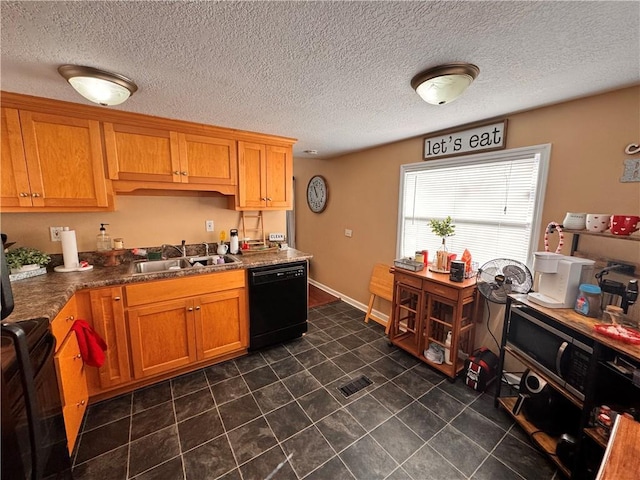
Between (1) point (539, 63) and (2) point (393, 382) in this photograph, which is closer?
(1) point (539, 63)

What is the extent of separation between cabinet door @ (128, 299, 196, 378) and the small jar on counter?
2734 millimetres

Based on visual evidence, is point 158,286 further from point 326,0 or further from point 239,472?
point 326,0

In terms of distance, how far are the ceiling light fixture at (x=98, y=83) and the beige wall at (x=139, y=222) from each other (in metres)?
1.10

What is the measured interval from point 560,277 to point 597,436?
2.72 feet

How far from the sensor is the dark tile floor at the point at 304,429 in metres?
1.47

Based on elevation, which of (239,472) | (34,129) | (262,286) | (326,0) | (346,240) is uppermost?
(326,0)

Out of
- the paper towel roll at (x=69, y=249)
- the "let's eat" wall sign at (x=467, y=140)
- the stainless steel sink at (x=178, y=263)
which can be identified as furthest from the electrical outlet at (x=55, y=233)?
the "let's eat" wall sign at (x=467, y=140)

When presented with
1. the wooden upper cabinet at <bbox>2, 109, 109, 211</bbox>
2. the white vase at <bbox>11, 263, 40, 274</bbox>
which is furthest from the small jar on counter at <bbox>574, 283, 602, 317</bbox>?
the white vase at <bbox>11, 263, 40, 274</bbox>

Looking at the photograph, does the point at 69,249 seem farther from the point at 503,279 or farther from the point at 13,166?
the point at 503,279

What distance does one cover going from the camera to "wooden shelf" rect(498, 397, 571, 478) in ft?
4.72

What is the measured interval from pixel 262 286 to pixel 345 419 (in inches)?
50.5

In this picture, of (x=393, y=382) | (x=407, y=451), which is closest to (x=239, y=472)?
(x=407, y=451)

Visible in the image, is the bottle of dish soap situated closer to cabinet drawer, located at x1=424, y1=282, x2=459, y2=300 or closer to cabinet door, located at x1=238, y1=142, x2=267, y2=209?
cabinet door, located at x1=238, y1=142, x2=267, y2=209

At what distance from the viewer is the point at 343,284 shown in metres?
4.03
